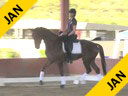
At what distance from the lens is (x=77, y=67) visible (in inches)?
590

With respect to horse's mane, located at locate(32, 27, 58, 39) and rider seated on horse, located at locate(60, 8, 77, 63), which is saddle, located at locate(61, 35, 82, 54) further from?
horse's mane, located at locate(32, 27, 58, 39)

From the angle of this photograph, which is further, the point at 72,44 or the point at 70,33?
the point at 72,44

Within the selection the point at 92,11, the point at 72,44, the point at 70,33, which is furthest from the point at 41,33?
the point at 92,11

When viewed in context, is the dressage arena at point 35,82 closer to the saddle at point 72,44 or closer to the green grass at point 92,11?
the saddle at point 72,44

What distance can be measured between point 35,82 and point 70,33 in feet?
7.68

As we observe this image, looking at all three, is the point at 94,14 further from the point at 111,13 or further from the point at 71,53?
the point at 71,53

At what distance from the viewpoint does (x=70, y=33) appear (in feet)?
37.8

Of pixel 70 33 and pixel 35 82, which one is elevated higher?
pixel 70 33

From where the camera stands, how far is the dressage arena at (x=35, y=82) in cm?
1044

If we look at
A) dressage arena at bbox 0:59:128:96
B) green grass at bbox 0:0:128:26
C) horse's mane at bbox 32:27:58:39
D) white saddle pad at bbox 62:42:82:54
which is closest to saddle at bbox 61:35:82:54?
white saddle pad at bbox 62:42:82:54

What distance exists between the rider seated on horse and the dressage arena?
1.13 m

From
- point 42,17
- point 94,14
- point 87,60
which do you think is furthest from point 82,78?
point 94,14

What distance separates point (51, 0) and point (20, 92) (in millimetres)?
46339

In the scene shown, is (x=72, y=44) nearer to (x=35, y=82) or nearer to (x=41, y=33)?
(x=41, y=33)
